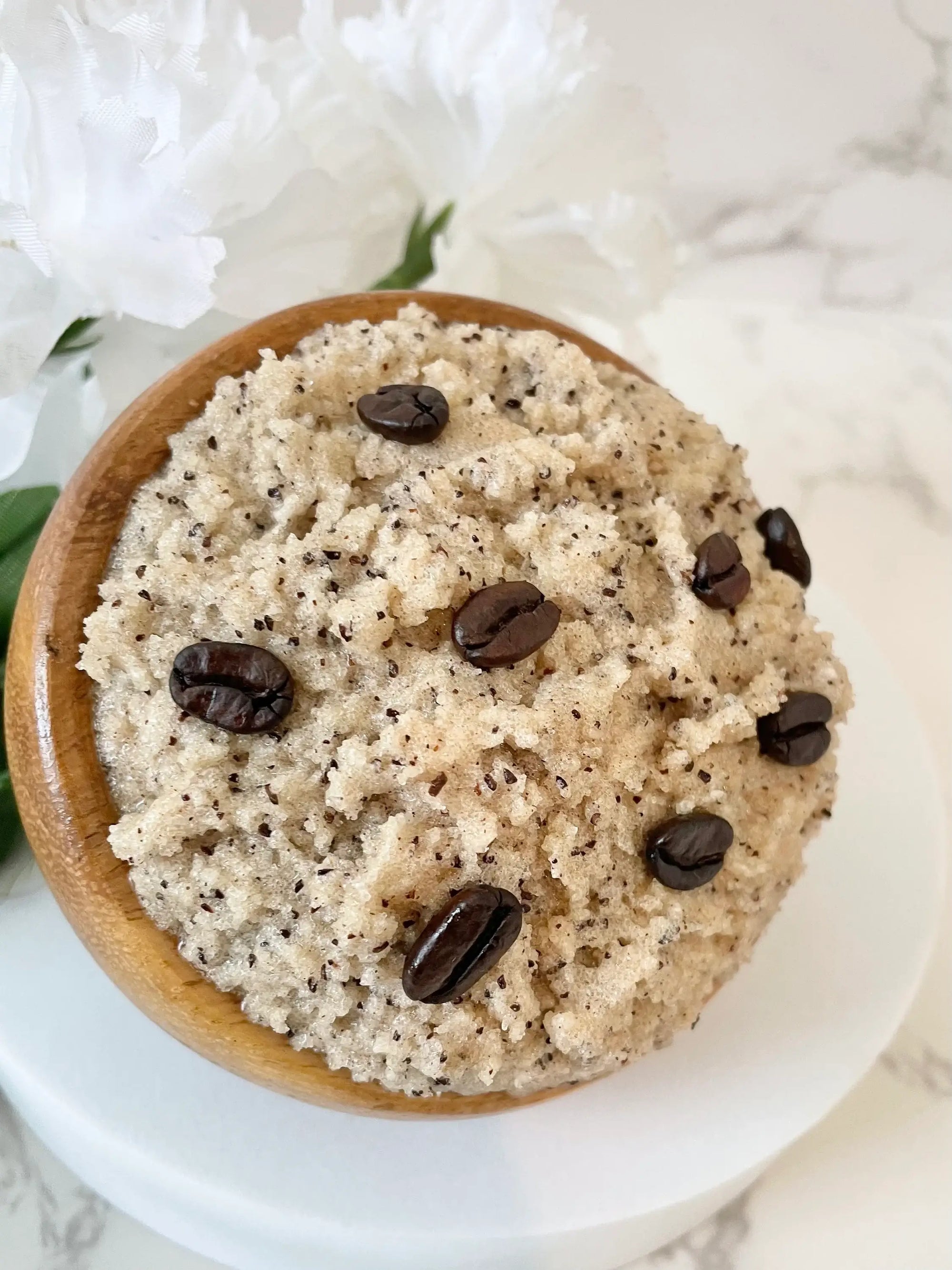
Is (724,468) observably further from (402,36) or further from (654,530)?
(402,36)

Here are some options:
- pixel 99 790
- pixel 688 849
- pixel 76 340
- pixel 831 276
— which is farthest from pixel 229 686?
pixel 831 276

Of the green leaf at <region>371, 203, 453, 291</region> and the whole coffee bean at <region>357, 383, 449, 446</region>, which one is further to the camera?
the green leaf at <region>371, 203, 453, 291</region>

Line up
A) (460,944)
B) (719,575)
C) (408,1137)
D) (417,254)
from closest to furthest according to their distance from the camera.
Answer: (460,944) < (719,575) < (408,1137) < (417,254)

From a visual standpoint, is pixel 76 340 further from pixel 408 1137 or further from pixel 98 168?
pixel 408 1137

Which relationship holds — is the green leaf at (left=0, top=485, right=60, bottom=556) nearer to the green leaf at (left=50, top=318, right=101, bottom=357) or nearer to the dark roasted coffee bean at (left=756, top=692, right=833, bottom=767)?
the green leaf at (left=50, top=318, right=101, bottom=357)

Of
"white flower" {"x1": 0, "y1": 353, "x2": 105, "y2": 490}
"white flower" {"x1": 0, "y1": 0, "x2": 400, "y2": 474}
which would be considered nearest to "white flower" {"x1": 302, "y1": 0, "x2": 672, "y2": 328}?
"white flower" {"x1": 0, "y1": 0, "x2": 400, "y2": 474}

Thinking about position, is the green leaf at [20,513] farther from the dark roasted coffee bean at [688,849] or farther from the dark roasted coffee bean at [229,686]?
the dark roasted coffee bean at [688,849]

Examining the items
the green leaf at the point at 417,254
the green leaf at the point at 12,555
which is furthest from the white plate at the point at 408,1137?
the green leaf at the point at 417,254
